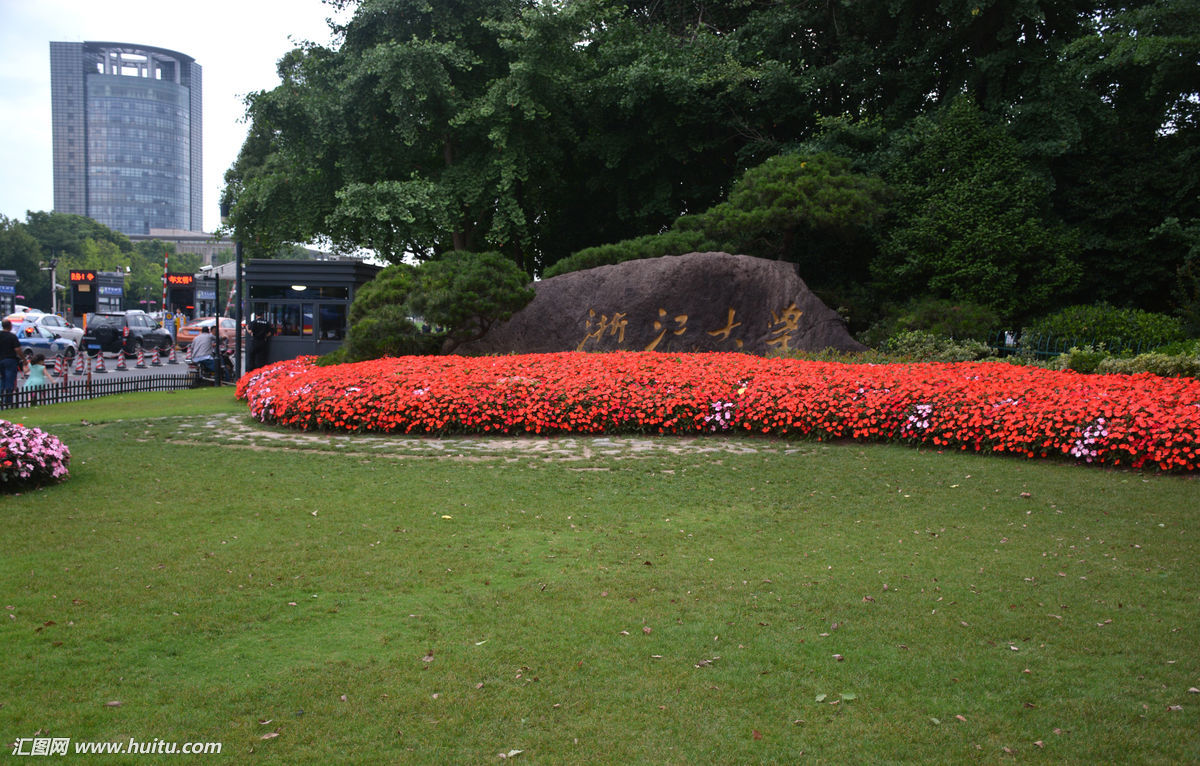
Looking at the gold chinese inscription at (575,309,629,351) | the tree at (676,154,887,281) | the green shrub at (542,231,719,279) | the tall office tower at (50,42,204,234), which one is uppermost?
the tall office tower at (50,42,204,234)

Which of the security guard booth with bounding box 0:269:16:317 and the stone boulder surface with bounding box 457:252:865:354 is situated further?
the security guard booth with bounding box 0:269:16:317

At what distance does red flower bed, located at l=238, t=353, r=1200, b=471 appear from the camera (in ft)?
24.7

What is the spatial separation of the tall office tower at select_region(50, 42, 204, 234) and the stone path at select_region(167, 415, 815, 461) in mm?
118226

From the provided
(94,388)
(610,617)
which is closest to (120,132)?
(94,388)

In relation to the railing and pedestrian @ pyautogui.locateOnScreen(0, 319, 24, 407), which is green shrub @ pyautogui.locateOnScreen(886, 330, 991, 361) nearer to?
the railing

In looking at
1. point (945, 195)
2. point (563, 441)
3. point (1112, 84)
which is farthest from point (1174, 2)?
point (563, 441)

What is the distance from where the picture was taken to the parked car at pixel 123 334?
27188mm

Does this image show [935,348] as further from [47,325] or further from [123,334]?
[47,325]

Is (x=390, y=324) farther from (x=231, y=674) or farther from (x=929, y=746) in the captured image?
(x=929, y=746)

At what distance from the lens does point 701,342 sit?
1255cm

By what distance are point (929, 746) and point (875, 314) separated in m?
14.1

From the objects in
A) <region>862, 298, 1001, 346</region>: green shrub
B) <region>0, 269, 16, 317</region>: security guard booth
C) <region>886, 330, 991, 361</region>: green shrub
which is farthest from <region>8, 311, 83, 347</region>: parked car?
<region>886, 330, 991, 361</region>: green shrub

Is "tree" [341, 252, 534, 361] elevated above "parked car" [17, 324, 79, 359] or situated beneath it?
elevated above

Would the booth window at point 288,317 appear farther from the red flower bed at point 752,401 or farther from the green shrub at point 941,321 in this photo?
the green shrub at point 941,321
